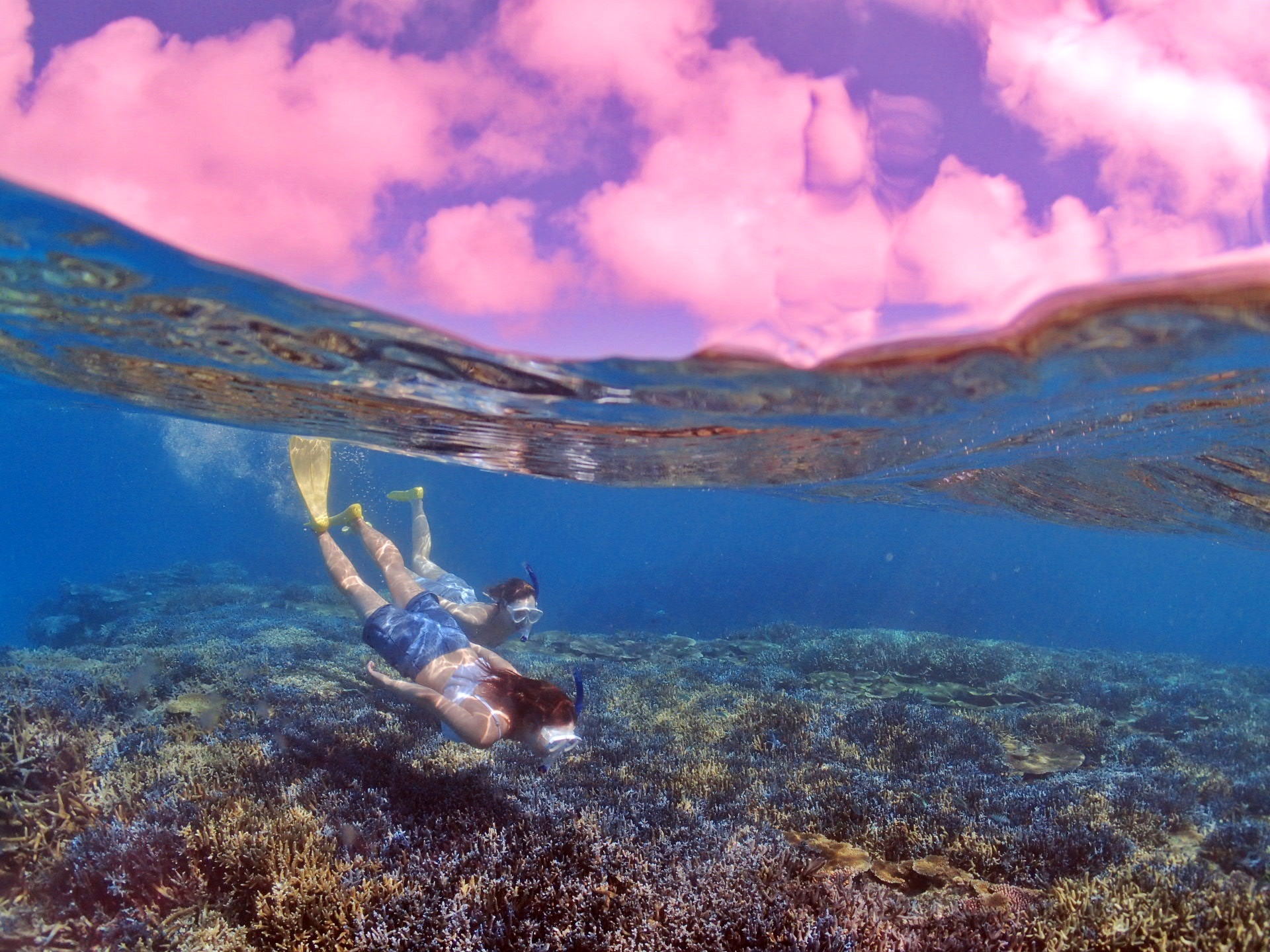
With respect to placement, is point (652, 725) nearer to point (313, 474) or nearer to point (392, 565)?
point (392, 565)

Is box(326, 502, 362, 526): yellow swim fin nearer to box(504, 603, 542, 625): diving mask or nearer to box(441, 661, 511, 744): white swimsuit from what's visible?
box(504, 603, 542, 625): diving mask

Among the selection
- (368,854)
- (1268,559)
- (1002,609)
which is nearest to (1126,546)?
(1002,609)

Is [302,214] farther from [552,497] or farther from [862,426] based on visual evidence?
[552,497]

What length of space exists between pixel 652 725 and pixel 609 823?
170 inches

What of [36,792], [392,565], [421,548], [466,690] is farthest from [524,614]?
[36,792]

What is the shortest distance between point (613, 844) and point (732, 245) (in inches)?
207

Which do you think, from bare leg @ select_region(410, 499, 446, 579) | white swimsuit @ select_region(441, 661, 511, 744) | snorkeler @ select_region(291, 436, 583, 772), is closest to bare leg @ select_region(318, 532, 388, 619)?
snorkeler @ select_region(291, 436, 583, 772)

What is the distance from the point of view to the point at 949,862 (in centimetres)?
590

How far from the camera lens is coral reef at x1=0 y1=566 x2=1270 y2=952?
15.1 feet

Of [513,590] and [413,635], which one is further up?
[513,590]

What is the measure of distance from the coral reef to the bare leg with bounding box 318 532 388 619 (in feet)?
4.80

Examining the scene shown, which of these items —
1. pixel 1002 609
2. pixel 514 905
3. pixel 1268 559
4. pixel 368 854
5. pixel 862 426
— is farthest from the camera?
pixel 1002 609

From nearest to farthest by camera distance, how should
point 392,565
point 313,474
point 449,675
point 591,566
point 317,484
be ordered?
point 449,675
point 392,565
point 317,484
point 313,474
point 591,566

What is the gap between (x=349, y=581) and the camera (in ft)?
36.2
